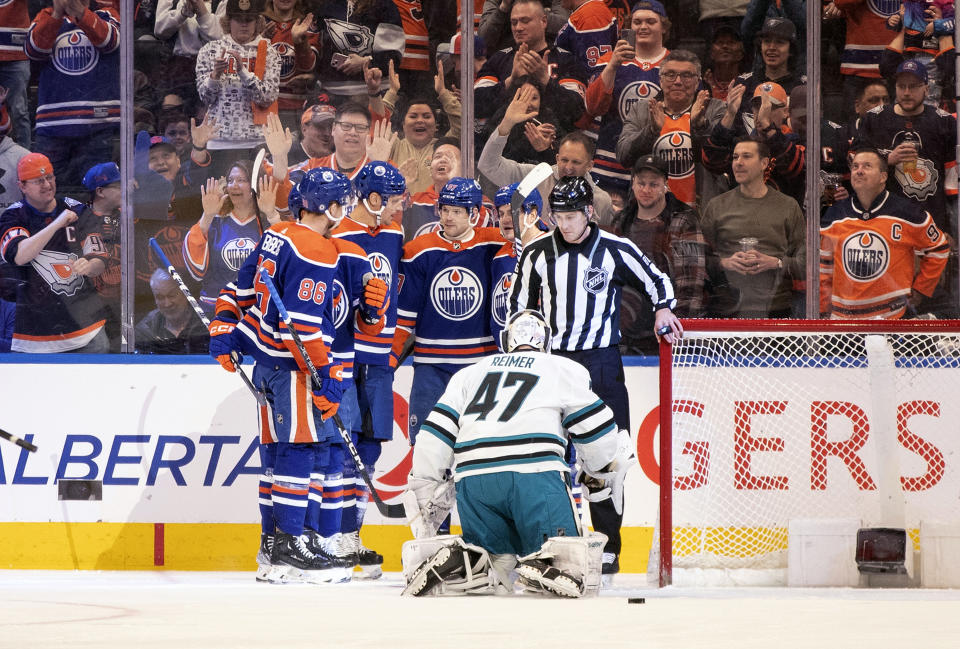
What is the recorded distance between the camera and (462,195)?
5.25m

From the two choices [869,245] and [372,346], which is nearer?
[372,346]

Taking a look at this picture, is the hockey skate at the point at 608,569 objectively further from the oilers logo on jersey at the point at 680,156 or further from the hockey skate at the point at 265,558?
the oilers logo on jersey at the point at 680,156

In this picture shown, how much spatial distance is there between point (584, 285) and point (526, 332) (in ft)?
2.49

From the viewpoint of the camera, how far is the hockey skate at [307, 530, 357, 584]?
A: 478 centimetres

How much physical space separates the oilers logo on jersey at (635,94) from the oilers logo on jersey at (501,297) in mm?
1263

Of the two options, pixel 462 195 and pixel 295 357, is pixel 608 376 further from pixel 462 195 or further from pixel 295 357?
pixel 295 357

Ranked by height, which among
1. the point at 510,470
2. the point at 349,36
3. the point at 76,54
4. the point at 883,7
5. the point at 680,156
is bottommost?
the point at 510,470

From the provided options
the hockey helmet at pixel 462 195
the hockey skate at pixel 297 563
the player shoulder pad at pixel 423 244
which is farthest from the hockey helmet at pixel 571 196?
the hockey skate at pixel 297 563

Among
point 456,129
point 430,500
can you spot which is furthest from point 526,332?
point 456,129

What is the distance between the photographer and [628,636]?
2.84m

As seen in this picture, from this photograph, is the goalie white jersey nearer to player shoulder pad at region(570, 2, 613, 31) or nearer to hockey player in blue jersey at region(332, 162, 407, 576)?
hockey player in blue jersey at region(332, 162, 407, 576)

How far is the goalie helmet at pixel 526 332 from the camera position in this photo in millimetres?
4145

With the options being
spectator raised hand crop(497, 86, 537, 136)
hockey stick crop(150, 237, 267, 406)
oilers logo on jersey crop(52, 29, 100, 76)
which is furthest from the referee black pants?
oilers logo on jersey crop(52, 29, 100, 76)

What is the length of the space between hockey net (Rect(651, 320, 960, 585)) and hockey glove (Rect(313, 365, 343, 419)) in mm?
1194
